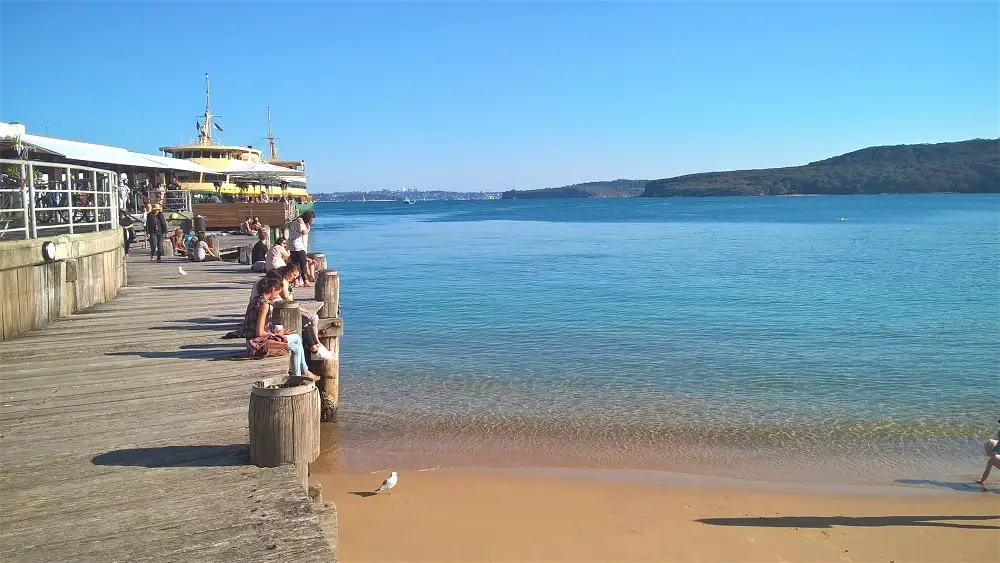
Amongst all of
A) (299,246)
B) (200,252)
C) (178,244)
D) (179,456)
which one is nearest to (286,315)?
(179,456)

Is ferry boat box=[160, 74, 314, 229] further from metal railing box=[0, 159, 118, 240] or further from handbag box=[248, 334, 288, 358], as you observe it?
handbag box=[248, 334, 288, 358]

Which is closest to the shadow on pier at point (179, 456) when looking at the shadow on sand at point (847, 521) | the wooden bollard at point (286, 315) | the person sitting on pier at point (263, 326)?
the person sitting on pier at point (263, 326)

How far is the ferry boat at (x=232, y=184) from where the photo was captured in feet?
105

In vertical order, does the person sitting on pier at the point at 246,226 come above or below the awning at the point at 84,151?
below

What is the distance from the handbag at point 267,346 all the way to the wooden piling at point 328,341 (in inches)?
66.5

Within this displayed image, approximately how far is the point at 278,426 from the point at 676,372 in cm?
1076

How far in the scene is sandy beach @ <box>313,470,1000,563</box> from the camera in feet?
23.7

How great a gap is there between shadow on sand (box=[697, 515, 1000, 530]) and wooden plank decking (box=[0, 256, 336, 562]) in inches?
205

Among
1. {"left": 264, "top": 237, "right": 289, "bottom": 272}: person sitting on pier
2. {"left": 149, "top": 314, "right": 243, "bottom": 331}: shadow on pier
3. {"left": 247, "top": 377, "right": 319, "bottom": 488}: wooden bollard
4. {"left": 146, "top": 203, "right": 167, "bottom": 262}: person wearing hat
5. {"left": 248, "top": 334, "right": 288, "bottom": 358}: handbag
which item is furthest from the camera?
{"left": 146, "top": 203, "right": 167, "bottom": 262}: person wearing hat

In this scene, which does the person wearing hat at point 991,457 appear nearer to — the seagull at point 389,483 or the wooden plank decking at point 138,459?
the seagull at point 389,483

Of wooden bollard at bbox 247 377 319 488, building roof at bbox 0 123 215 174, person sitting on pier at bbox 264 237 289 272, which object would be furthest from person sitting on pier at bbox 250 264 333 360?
building roof at bbox 0 123 215 174

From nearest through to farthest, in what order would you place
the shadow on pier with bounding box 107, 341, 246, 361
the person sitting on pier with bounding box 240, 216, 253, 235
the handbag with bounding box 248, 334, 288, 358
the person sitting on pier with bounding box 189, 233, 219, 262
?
the handbag with bounding box 248, 334, 288, 358 < the shadow on pier with bounding box 107, 341, 246, 361 < the person sitting on pier with bounding box 189, 233, 219, 262 < the person sitting on pier with bounding box 240, 216, 253, 235

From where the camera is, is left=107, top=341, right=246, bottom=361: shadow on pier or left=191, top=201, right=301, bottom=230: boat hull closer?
left=107, top=341, right=246, bottom=361: shadow on pier

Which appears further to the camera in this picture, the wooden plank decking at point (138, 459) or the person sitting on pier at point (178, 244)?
the person sitting on pier at point (178, 244)
